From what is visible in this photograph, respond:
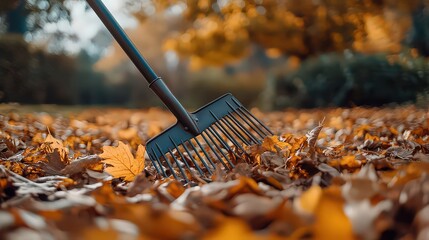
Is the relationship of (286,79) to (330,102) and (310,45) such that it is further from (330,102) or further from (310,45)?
(310,45)

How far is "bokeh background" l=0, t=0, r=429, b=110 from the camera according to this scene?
6.30 m

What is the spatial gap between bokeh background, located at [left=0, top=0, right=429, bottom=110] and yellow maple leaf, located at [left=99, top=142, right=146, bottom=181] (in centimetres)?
243

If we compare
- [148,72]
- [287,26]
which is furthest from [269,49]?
[148,72]

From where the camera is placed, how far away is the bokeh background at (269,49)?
630 centimetres

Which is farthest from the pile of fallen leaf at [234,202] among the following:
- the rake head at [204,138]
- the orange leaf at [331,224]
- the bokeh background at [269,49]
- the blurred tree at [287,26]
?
the blurred tree at [287,26]

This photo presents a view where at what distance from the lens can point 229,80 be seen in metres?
15.6

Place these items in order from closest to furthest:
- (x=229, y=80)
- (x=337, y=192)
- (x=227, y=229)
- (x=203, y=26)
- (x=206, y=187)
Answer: (x=227, y=229) < (x=337, y=192) < (x=206, y=187) < (x=203, y=26) < (x=229, y=80)

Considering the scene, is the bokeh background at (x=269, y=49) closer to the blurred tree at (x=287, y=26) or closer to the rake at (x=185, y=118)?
the blurred tree at (x=287, y=26)

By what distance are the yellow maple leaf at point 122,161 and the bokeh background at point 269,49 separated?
2429 millimetres

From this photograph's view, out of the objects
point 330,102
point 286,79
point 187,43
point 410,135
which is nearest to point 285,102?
point 286,79

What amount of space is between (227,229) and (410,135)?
2.05 metres

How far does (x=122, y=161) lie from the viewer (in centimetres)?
152

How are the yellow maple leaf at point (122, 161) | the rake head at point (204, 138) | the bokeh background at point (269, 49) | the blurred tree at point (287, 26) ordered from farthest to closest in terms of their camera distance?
the blurred tree at point (287, 26)
the bokeh background at point (269, 49)
the rake head at point (204, 138)
the yellow maple leaf at point (122, 161)

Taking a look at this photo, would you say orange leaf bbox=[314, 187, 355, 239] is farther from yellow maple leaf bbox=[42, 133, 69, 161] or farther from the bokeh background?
the bokeh background
